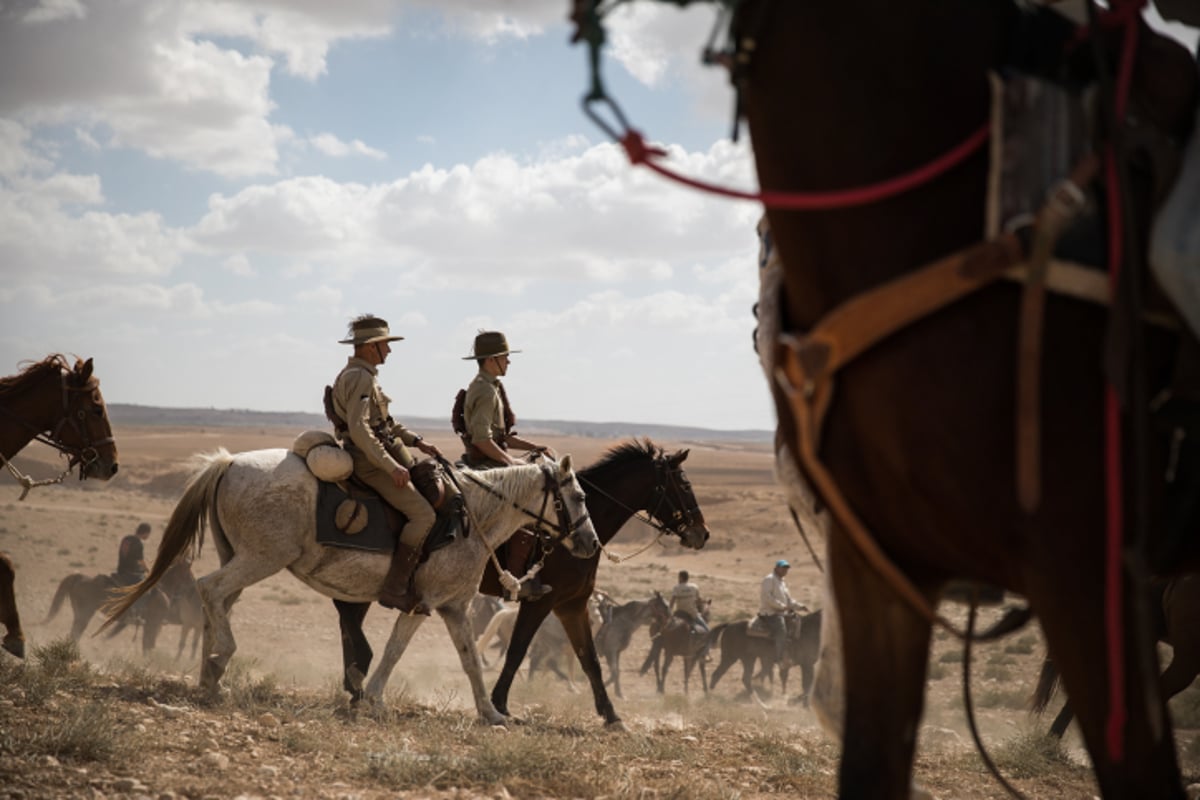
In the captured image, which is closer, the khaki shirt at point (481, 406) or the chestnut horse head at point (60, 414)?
the chestnut horse head at point (60, 414)

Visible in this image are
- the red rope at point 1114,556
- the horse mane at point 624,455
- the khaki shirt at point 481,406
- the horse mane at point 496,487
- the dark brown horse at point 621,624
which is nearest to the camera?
the red rope at point 1114,556

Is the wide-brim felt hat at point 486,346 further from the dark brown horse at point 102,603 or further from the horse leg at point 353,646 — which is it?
the dark brown horse at point 102,603

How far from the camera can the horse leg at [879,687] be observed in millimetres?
2383

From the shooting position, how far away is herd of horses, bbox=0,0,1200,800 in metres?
1.95

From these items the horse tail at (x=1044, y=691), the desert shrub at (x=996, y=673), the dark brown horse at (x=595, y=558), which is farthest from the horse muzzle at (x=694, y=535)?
the desert shrub at (x=996, y=673)

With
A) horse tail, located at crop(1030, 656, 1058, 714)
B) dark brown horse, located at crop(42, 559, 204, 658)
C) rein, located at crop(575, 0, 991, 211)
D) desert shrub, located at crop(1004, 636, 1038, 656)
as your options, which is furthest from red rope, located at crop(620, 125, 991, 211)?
desert shrub, located at crop(1004, 636, 1038, 656)

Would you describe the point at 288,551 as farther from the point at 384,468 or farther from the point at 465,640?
the point at 465,640

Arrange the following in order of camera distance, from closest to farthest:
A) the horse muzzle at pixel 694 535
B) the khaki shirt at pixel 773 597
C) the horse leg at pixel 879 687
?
the horse leg at pixel 879 687 → the horse muzzle at pixel 694 535 → the khaki shirt at pixel 773 597

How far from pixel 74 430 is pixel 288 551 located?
274cm

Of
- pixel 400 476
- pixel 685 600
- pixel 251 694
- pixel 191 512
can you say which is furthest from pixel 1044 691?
pixel 685 600

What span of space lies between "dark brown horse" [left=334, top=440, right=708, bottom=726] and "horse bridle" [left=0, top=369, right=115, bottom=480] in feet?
9.04

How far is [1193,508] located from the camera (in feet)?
6.94

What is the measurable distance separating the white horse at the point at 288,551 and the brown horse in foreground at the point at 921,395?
6924mm

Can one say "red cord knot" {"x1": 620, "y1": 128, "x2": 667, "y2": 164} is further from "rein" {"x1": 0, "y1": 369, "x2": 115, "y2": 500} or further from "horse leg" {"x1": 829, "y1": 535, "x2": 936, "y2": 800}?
"rein" {"x1": 0, "y1": 369, "x2": 115, "y2": 500}
